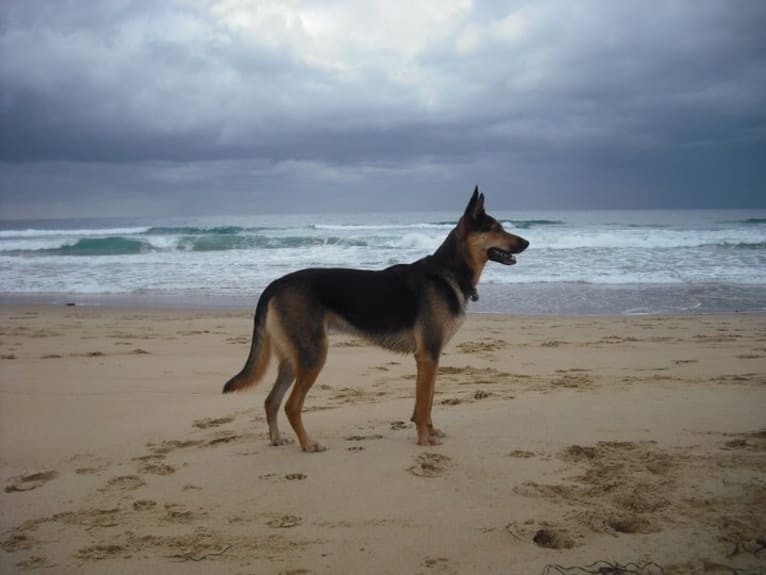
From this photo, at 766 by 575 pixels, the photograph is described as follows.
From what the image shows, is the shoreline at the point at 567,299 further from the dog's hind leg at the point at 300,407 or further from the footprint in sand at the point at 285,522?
→ the footprint in sand at the point at 285,522

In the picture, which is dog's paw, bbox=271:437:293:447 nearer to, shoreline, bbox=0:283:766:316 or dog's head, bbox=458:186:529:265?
dog's head, bbox=458:186:529:265

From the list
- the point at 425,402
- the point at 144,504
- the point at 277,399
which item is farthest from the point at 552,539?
the point at 277,399

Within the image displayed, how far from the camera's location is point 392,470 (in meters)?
4.24

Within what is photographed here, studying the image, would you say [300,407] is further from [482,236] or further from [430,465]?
[482,236]

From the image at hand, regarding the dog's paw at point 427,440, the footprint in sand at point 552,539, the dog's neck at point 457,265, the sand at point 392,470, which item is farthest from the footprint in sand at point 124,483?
the dog's neck at point 457,265

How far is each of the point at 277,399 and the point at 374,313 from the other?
44.5 inches

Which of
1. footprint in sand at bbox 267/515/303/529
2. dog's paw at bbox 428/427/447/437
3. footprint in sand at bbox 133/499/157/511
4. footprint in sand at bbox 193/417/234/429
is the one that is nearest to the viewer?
footprint in sand at bbox 267/515/303/529

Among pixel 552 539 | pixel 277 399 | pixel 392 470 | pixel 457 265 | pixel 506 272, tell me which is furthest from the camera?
pixel 506 272

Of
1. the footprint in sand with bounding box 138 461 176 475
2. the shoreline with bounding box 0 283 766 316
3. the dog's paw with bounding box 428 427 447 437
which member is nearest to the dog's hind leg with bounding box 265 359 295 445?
the footprint in sand with bounding box 138 461 176 475

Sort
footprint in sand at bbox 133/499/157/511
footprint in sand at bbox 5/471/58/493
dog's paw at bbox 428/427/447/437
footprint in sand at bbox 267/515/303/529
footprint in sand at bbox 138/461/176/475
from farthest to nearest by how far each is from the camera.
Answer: dog's paw at bbox 428/427/447/437 → footprint in sand at bbox 138/461/176/475 → footprint in sand at bbox 5/471/58/493 → footprint in sand at bbox 133/499/157/511 → footprint in sand at bbox 267/515/303/529

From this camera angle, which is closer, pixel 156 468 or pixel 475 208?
pixel 156 468

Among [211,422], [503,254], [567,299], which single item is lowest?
[211,422]

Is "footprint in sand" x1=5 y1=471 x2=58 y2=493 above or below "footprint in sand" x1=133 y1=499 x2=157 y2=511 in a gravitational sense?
below

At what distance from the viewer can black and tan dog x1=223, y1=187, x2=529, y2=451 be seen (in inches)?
189
